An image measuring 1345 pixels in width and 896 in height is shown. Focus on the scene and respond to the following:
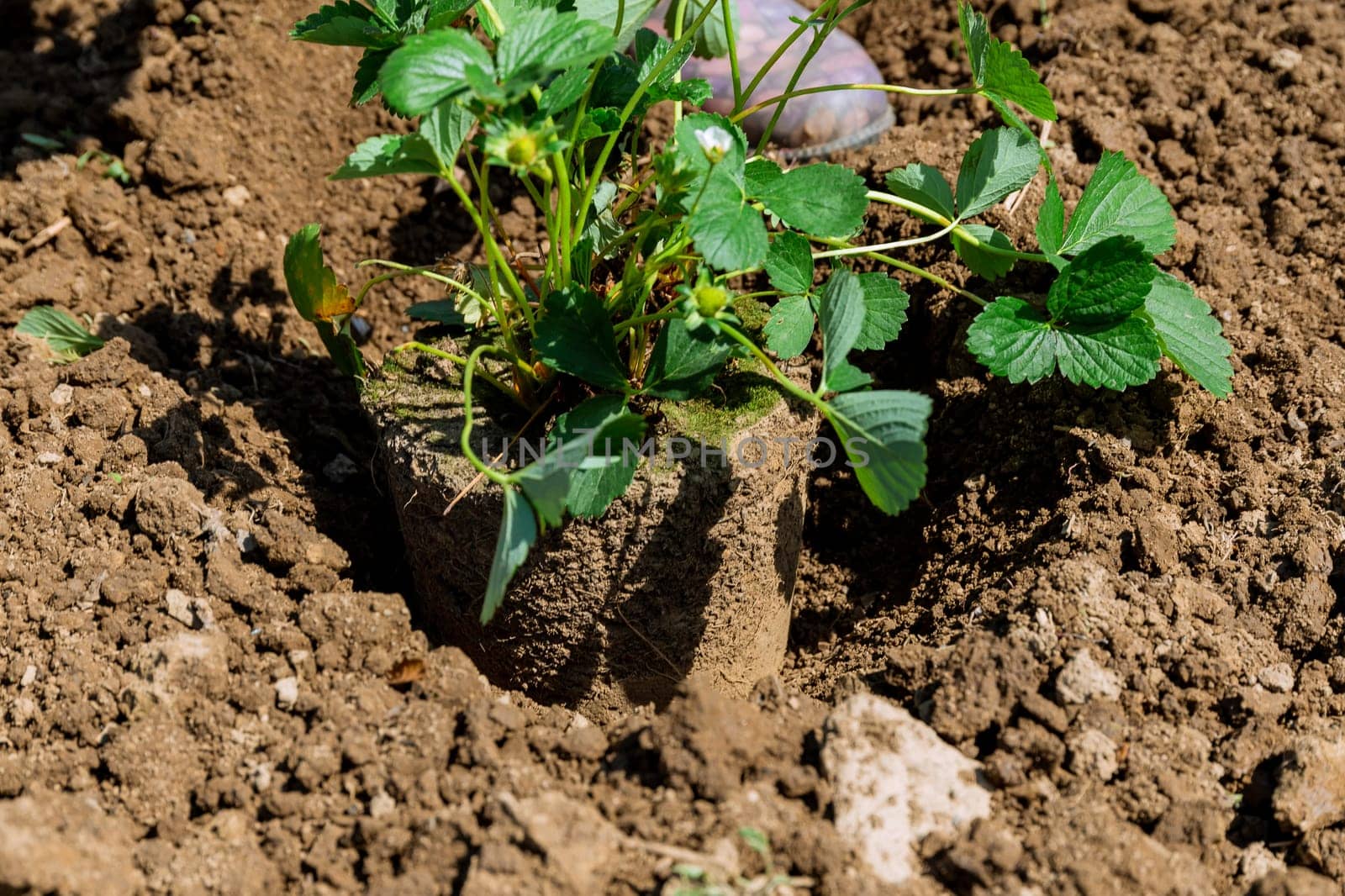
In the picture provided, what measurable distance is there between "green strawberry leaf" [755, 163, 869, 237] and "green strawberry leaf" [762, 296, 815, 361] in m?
0.20

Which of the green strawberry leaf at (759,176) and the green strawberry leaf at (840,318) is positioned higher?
the green strawberry leaf at (759,176)

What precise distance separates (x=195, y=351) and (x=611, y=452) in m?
1.20

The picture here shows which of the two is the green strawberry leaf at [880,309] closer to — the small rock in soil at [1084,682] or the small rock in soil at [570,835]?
the small rock in soil at [1084,682]

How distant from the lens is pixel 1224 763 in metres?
1.44

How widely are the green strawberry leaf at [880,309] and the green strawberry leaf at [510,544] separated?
0.61 m

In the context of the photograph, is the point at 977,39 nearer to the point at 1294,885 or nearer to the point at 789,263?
the point at 789,263

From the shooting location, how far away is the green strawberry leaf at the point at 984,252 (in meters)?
1.72

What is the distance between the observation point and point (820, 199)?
1439mm

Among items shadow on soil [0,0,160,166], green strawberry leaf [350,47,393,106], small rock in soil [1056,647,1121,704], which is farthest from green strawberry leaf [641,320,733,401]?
shadow on soil [0,0,160,166]

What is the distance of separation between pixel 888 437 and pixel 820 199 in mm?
Answer: 339

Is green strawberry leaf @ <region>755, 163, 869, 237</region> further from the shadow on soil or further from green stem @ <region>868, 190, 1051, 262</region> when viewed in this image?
the shadow on soil

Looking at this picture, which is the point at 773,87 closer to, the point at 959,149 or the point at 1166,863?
the point at 959,149

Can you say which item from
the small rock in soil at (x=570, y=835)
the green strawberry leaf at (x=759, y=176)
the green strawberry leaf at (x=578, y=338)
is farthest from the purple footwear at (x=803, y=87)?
the small rock in soil at (x=570, y=835)

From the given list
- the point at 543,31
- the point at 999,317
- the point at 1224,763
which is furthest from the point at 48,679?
the point at 1224,763
